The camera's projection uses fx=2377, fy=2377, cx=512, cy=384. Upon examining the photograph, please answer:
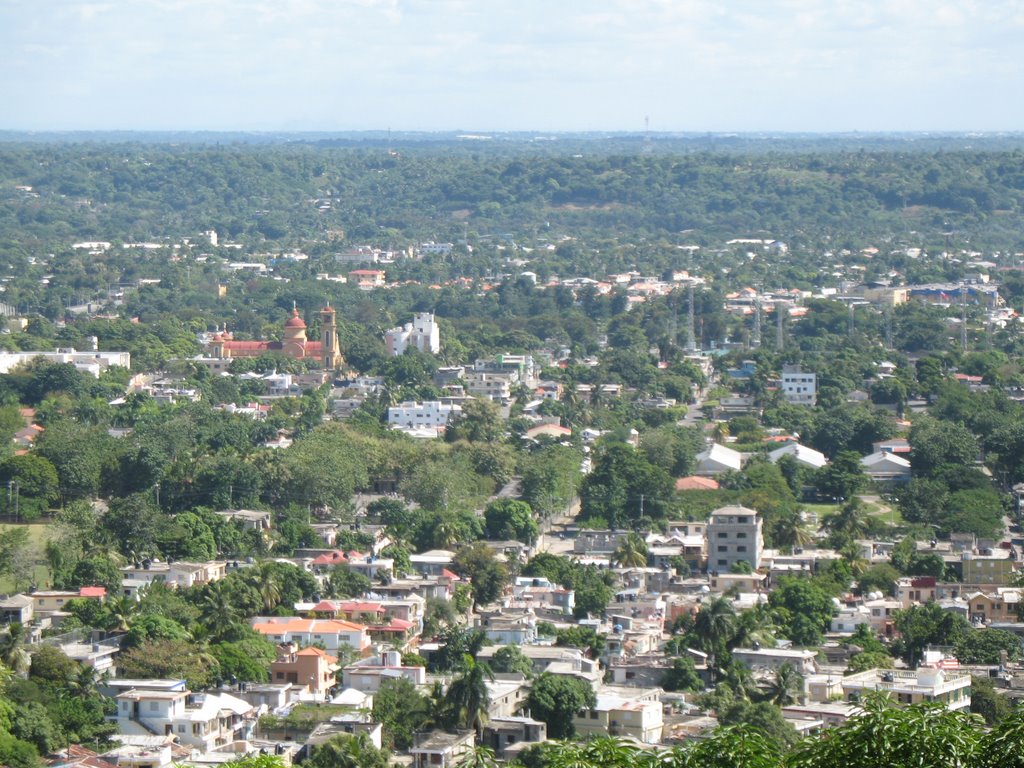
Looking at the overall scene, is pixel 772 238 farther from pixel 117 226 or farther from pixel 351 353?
pixel 351 353

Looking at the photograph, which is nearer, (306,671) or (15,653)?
(15,653)

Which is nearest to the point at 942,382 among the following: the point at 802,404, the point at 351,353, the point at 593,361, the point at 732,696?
the point at 802,404

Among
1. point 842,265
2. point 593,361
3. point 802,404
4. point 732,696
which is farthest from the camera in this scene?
point 842,265

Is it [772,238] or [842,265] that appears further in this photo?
[772,238]

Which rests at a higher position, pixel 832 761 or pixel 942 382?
pixel 832 761

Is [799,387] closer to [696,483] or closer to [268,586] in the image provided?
[696,483]

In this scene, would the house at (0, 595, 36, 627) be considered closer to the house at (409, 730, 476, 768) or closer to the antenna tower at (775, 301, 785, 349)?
the house at (409, 730, 476, 768)

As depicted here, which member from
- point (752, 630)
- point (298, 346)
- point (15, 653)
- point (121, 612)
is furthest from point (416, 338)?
point (15, 653)
